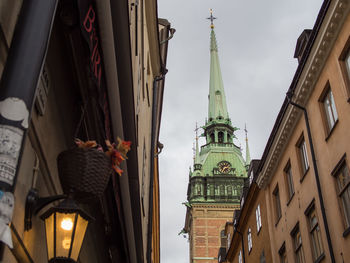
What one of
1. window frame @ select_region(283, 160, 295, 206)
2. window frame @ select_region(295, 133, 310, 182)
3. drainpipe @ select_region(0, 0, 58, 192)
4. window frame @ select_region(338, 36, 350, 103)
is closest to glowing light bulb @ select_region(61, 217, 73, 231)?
drainpipe @ select_region(0, 0, 58, 192)

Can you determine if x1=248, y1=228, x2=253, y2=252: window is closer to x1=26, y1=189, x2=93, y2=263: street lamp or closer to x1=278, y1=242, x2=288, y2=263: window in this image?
x1=278, y1=242, x2=288, y2=263: window

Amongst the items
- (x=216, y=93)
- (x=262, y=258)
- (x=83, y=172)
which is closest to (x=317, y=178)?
(x=262, y=258)

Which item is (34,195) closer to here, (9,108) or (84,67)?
(84,67)

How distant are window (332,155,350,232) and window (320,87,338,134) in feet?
4.34

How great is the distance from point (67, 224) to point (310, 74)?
1254cm

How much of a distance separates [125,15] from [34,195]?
12.3ft

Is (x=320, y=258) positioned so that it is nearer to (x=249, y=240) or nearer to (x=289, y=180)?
(x=289, y=180)

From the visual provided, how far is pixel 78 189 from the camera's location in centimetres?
404

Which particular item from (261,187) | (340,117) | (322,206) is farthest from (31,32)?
(261,187)

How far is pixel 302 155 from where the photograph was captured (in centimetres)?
1712

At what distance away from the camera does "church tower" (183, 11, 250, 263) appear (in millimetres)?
69750

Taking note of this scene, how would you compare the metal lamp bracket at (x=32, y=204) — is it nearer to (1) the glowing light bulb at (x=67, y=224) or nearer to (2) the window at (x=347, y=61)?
(1) the glowing light bulb at (x=67, y=224)

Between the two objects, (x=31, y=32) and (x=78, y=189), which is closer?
(x=31, y=32)

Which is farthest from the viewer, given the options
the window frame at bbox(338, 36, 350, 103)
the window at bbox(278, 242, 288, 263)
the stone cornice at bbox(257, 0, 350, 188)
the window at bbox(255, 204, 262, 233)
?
the window at bbox(255, 204, 262, 233)
